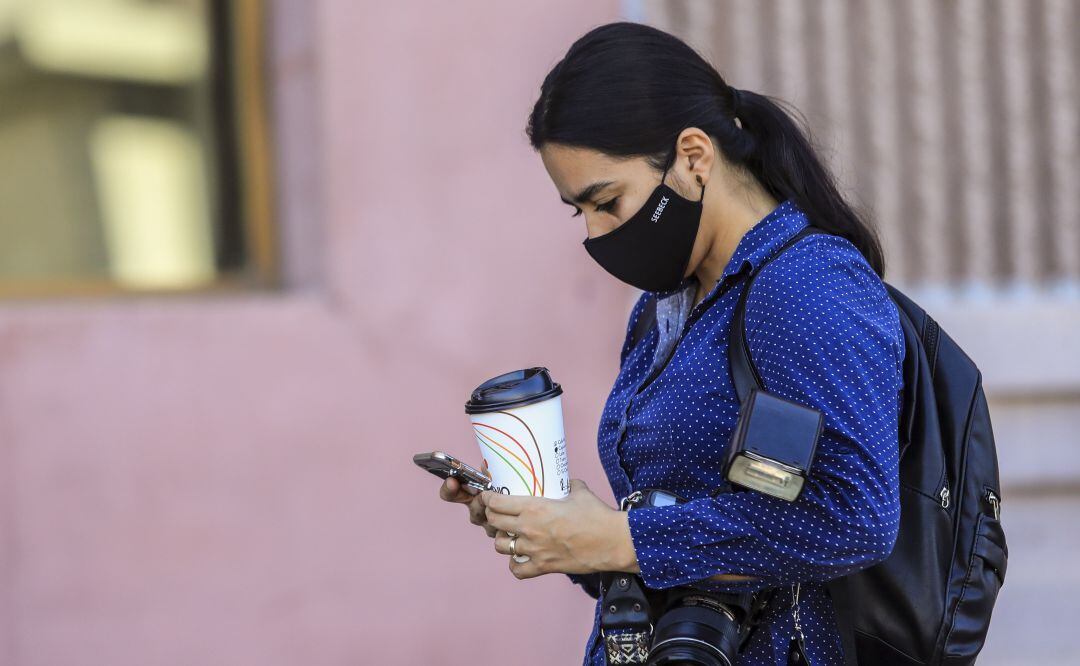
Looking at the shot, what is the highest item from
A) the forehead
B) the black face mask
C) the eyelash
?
the forehead

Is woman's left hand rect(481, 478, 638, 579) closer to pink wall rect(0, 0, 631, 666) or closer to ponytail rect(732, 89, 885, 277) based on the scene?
ponytail rect(732, 89, 885, 277)

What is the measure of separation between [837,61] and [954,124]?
1.61 ft

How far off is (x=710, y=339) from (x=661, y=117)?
35 centimetres

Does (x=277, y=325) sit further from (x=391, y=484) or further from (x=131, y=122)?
(x=131, y=122)

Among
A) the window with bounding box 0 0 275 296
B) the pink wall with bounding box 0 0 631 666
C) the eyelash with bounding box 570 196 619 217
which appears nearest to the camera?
the eyelash with bounding box 570 196 619 217

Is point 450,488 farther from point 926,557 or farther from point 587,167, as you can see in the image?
point 926,557

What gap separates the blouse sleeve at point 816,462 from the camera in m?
1.57

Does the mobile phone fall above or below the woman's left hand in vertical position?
above

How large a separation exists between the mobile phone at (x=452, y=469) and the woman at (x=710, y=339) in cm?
4

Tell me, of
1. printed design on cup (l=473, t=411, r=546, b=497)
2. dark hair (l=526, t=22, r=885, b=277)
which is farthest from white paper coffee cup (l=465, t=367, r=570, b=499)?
dark hair (l=526, t=22, r=885, b=277)

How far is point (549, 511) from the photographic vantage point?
1720 millimetres

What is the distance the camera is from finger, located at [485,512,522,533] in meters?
1.72

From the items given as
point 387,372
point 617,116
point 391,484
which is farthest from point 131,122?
point 617,116

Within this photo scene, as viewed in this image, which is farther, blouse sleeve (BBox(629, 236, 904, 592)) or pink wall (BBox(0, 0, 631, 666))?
pink wall (BBox(0, 0, 631, 666))
